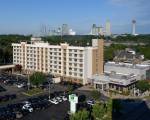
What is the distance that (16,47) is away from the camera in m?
41.6

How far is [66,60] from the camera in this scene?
35.2m

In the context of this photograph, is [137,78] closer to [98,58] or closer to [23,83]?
[98,58]

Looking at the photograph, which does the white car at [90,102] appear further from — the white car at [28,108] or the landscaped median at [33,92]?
the landscaped median at [33,92]

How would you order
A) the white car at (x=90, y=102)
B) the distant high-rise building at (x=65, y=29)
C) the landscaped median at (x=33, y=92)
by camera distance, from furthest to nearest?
the distant high-rise building at (x=65, y=29) → the landscaped median at (x=33, y=92) → the white car at (x=90, y=102)

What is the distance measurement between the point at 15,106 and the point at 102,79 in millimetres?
11827

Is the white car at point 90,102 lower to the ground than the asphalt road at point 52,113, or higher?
higher

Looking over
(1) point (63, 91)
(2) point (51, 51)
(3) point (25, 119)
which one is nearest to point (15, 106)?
(3) point (25, 119)

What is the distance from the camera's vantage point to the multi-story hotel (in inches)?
1331

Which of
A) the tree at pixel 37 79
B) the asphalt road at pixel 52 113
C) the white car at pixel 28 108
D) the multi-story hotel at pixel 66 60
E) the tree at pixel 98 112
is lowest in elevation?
the asphalt road at pixel 52 113

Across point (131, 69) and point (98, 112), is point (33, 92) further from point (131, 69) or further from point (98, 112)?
point (131, 69)

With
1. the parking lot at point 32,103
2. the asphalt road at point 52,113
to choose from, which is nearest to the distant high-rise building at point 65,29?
the parking lot at point 32,103

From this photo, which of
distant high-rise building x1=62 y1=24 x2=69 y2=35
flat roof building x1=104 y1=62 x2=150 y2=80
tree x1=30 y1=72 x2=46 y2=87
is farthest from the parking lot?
distant high-rise building x1=62 y1=24 x2=69 y2=35

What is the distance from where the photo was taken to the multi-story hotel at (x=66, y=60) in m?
33.8

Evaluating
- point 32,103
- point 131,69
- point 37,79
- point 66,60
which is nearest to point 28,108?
point 32,103
